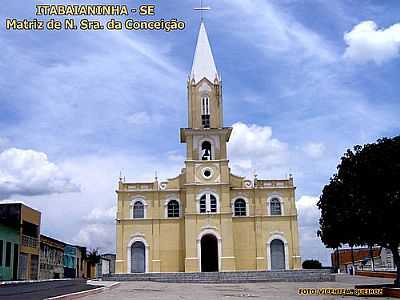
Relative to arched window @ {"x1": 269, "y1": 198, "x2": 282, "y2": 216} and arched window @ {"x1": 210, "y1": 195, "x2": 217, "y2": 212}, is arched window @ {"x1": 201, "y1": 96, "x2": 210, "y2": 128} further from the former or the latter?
arched window @ {"x1": 269, "y1": 198, "x2": 282, "y2": 216}

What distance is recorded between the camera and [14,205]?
51.8 meters

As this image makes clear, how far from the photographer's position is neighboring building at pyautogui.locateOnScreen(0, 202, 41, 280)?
1900 inches

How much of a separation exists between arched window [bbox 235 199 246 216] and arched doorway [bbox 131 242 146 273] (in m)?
8.70

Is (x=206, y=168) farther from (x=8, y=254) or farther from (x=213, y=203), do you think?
(x=8, y=254)

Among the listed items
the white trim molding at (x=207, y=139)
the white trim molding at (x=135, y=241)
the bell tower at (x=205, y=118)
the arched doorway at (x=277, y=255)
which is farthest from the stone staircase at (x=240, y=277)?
the white trim molding at (x=207, y=139)

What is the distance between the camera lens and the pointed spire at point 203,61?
166 ft

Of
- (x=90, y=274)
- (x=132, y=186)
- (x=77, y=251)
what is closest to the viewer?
(x=132, y=186)

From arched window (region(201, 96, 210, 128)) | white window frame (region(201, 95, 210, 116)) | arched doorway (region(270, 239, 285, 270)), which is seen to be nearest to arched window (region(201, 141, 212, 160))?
arched window (region(201, 96, 210, 128))

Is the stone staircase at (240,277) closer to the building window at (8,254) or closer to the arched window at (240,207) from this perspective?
the arched window at (240,207)

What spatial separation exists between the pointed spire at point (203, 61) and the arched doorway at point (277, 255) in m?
15.6

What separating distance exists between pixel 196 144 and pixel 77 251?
1497 inches

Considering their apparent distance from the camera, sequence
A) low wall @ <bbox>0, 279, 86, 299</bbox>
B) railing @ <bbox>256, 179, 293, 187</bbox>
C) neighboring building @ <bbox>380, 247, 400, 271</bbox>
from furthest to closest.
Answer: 1. neighboring building @ <bbox>380, 247, 400, 271</bbox>
2. railing @ <bbox>256, 179, 293, 187</bbox>
3. low wall @ <bbox>0, 279, 86, 299</bbox>

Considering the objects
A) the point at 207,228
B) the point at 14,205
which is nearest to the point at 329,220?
the point at 207,228

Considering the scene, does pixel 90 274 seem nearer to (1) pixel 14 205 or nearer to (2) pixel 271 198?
(1) pixel 14 205
